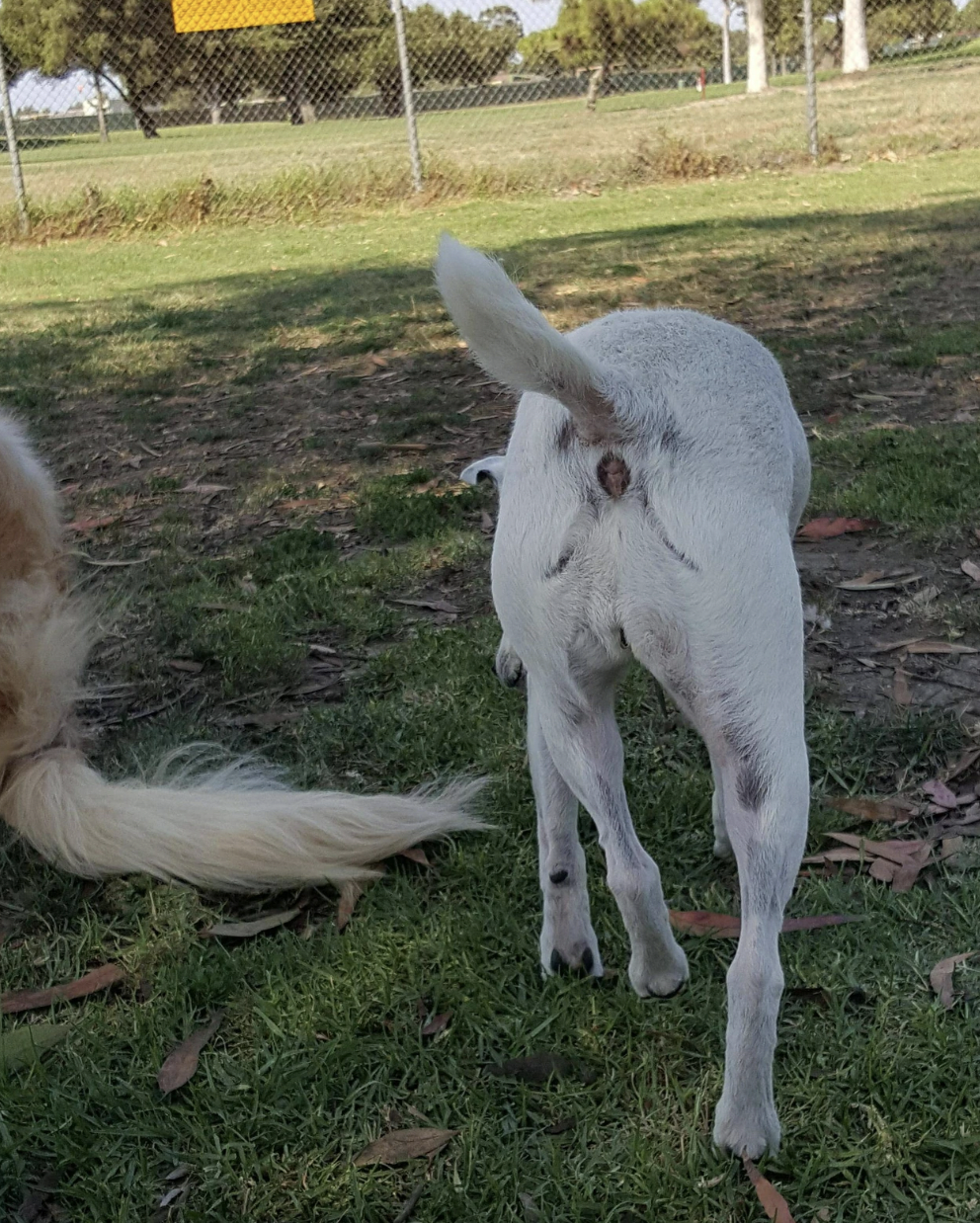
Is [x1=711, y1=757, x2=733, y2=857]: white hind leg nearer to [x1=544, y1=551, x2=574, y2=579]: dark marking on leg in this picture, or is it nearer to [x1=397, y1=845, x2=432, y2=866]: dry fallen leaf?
[x1=397, y1=845, x2=432, y2=866]: dry fallen leaf

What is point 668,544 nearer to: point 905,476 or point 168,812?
point 168,812

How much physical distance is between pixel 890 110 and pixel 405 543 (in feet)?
56.5

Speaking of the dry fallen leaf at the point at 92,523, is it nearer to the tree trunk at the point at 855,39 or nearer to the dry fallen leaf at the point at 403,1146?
the dry fallen leaf at the point at 403,1146

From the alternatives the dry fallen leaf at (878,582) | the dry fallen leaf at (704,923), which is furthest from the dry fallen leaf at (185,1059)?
the dry fallen leaf at (878,582)

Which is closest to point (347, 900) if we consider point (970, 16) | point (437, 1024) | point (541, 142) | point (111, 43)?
point (437, 1024)

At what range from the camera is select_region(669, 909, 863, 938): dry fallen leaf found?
2303 millimetres

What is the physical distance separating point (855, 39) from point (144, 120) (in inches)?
701

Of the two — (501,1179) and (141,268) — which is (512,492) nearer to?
(501,1179)

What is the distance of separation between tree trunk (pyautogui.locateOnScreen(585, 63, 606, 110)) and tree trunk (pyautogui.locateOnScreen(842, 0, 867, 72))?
335 inches

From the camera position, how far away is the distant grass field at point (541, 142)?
1426 cm

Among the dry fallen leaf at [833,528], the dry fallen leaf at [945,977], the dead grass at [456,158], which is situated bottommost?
the dry fallen leaf at [945,977]

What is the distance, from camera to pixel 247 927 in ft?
8.12

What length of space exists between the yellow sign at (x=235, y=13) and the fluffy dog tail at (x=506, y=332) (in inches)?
596

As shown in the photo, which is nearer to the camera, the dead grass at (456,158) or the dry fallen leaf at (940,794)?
the dry fallen leaf at (940,794)
